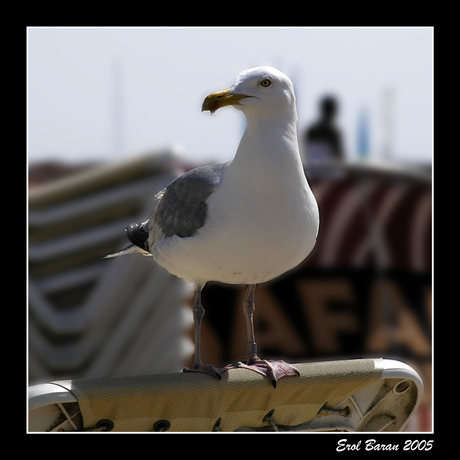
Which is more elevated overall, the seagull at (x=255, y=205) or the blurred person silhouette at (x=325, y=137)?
the blurred person silhouette at (x=325, y=137)

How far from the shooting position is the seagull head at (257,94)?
339 cm

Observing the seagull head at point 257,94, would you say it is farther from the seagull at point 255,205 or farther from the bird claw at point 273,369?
the bird claw at point 273,369

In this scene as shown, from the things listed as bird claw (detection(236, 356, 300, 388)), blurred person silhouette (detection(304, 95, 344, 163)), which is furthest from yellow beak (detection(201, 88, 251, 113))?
blurred person silhouette (detection(304, 95, 344, 163))

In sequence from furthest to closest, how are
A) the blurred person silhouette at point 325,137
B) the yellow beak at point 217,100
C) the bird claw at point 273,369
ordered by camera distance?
the blurred person silhouette at point 325,137 < the bird claw at point 273,369 < the yellow beak at point 217,100

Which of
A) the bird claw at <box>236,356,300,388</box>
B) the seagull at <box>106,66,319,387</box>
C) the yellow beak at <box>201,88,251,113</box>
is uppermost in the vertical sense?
the yellow beak at <box>201,88,251,113</box>

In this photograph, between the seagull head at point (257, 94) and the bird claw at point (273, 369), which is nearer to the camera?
the seagull head at point (257, 94)

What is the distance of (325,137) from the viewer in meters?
10.0

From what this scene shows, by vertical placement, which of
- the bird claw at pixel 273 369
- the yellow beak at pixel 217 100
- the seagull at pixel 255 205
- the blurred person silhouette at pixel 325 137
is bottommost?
the bird claw at pixel 273 369

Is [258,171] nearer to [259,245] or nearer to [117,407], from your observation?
[259,245]

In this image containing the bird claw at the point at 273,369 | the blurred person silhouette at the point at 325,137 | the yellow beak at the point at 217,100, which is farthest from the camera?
the blurred person silhouette at the point at 325,137

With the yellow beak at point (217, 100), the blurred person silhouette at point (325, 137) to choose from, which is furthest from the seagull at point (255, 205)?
the blurred person silhouette at point (325, 137)

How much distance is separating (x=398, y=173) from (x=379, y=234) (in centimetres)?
79

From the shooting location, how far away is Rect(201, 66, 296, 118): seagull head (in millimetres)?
3393

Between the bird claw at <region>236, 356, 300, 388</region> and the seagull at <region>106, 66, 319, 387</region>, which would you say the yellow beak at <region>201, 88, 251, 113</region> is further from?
the bird claw at <region>236, 356, 300, 388</region>
